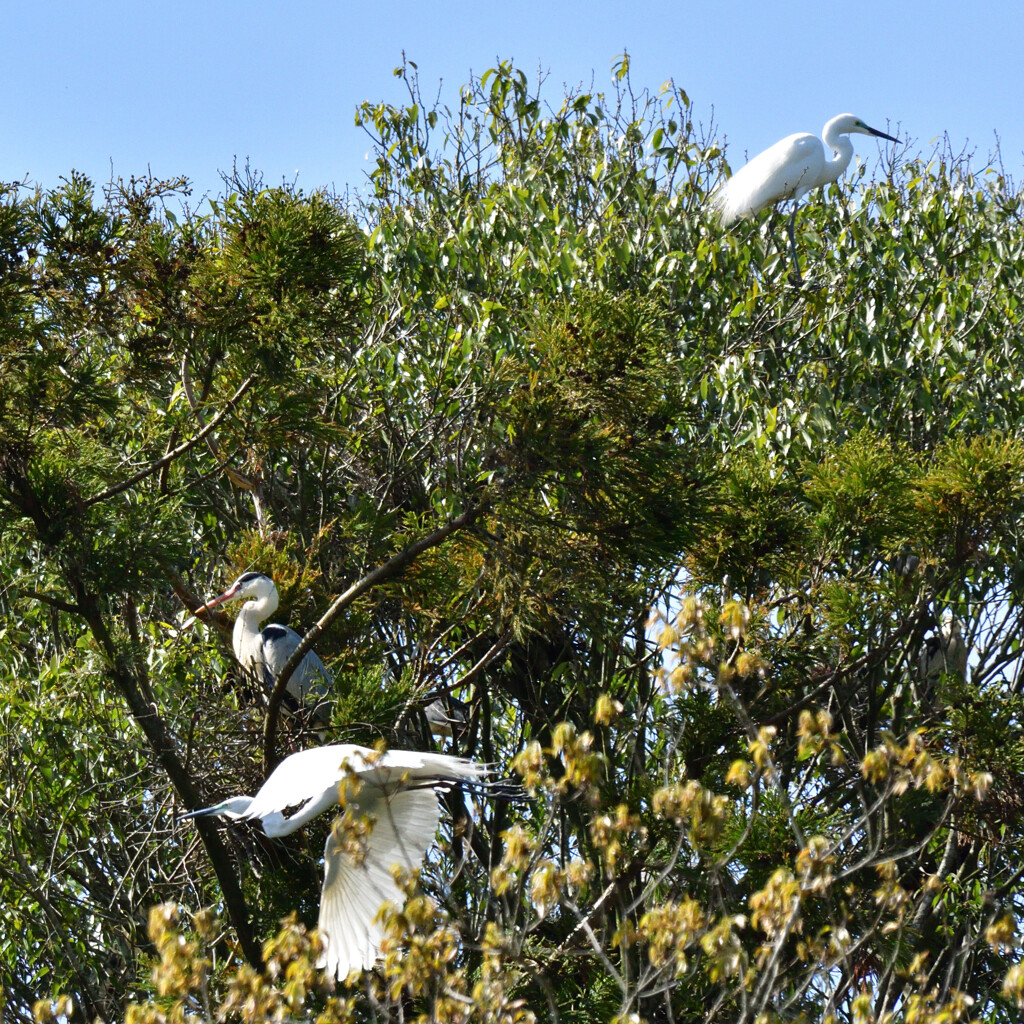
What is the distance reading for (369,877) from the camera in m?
4.48

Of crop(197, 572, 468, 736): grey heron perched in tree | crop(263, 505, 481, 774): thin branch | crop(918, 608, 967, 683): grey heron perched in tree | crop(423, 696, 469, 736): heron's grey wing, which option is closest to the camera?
crop(263, 505, 481, 774): thin branch

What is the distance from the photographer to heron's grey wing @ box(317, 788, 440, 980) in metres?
4.29

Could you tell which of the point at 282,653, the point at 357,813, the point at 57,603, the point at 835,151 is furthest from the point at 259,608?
the point at 835,151

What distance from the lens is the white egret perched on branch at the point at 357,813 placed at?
13.6 ft

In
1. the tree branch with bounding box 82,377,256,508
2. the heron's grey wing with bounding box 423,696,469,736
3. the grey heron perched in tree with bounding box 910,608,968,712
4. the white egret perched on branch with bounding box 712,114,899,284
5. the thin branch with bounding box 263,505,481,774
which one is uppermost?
the white egret perched on branch with bounding box 712,114,899,284

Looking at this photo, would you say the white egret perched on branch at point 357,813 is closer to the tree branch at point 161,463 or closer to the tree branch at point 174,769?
the tree branch at point 174,769

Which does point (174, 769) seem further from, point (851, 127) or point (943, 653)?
point (851, 127)

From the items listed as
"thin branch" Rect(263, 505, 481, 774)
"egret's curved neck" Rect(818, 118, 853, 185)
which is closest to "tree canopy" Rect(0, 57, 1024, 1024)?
"thin branch" Rect(263, 505, 481, 774)

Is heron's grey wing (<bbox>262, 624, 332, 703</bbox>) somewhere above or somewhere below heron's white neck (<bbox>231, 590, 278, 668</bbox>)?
below

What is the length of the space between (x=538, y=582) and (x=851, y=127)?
6.41 metres

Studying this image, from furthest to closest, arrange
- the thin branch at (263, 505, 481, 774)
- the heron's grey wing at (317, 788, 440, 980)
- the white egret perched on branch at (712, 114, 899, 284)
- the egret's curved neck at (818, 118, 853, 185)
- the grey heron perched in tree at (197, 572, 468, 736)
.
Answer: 1. the egret's curved neck at (818, 118, 853, 185)
2. the white egret perched on branch at (712, 114, 899, 284)
3. the grey heron perched in tree at (197, 572, 468, 736)
4. the thin branch at (263, 505, 481, 774)
5. the heron's grey wing at (317, 788, 440, 980)

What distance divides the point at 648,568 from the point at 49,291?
233cm

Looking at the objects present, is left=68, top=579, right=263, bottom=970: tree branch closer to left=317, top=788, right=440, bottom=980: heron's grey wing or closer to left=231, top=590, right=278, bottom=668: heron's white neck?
left=317, top=788, right=440, bottom=980: heron's grey wing

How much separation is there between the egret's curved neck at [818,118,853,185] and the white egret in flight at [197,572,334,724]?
16.1 ft
